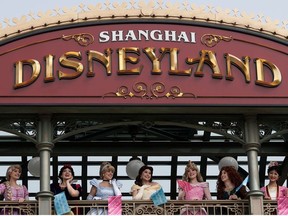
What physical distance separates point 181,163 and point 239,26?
7752mm

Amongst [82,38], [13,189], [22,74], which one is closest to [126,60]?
[82,38]

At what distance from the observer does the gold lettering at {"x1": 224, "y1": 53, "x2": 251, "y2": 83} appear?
3744 cm

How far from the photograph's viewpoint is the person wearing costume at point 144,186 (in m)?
36.0

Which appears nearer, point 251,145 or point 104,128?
point 251,145

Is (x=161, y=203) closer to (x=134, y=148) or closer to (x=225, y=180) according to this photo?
(x=225, y=180)

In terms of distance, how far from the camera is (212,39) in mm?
37875

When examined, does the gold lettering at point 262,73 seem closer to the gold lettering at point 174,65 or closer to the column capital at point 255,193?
the gold lettering at point 174,65

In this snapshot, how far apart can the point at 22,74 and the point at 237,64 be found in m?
5.42

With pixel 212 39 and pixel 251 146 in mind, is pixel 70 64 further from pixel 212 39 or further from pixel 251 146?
pixel 251 146

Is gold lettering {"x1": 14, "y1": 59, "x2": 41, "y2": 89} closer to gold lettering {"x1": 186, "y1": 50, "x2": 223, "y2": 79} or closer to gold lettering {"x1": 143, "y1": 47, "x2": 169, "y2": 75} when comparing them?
gold lettering {"x1": 143, "y1": 47, "x2": 169, "y2": 75}

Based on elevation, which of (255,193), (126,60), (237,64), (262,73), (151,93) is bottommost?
(255,193)

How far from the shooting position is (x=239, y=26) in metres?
38.1

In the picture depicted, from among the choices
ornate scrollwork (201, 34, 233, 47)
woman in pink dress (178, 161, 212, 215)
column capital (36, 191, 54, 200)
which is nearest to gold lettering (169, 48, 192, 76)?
ornate scrollwork (201, 34, 233, 47)

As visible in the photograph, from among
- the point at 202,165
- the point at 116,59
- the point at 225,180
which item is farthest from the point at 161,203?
the point at 202,165
